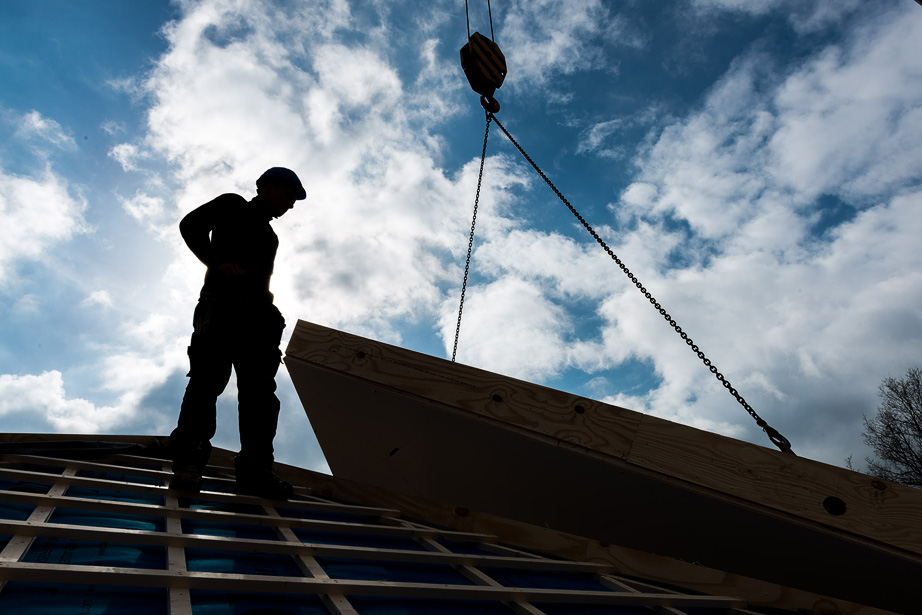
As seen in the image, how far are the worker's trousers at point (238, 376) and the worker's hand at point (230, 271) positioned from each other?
19 centimetres

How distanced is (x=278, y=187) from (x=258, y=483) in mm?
1812

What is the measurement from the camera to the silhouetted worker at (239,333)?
2980mm

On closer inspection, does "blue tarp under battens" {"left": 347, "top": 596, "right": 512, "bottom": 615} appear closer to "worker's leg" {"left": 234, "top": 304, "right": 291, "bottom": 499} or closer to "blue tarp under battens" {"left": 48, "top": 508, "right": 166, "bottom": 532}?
"blue tarp under battens" {"left": 48, "top": 508, "right": 166, "bottom": 532}

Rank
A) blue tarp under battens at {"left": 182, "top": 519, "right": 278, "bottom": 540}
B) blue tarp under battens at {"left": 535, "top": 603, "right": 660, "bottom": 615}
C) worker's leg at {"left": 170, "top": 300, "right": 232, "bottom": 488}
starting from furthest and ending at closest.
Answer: worker's leg at {"left": 170, "top": 300, "right": 232, "bottom": 488} → blue tarp under battens at {"left": 182, "top": 519, "right": 278, "bottom": 540} → blue tarp under battens at {"left": 535, "top": 603, "right": 660, "bottom": 615}

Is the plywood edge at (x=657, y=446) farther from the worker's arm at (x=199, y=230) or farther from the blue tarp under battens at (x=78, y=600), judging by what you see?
the blue tarp under battens at (x=78, y=600)

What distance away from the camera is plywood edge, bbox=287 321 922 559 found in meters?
2.83

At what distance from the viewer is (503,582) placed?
229 cm

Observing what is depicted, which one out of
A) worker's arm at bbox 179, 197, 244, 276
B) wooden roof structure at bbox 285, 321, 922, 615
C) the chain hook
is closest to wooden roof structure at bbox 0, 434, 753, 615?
wooden roof structure at bbox 285, 321, 922, 615

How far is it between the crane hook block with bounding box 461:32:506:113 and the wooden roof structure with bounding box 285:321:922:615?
164 inches

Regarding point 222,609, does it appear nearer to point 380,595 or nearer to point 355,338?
point 380,595

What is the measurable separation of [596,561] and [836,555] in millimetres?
1516

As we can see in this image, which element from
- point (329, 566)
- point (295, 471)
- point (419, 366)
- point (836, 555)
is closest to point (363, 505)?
point (295, 471)

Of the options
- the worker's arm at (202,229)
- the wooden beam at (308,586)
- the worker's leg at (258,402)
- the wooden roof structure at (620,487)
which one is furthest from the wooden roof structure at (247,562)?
the worker's arm at (202,229)

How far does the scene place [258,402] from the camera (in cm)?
316
